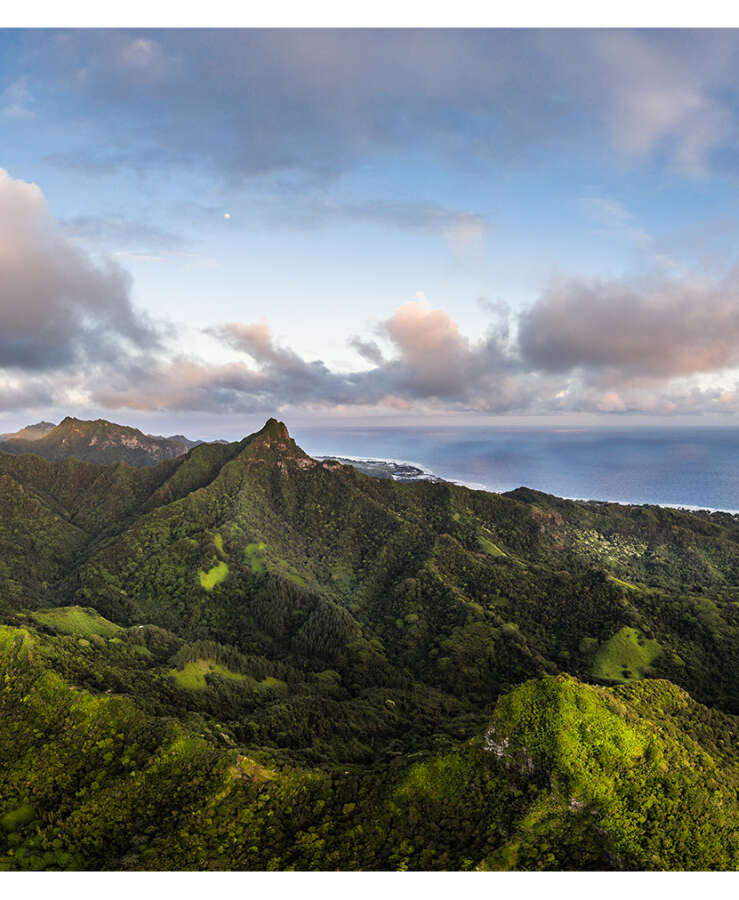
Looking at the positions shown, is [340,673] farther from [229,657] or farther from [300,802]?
[300,802]

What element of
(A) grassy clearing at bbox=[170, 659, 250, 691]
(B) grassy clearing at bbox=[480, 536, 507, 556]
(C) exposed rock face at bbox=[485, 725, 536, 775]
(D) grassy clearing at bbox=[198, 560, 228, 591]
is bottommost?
(A) grassy clearing at bbox=[170, 659, 250, 691]

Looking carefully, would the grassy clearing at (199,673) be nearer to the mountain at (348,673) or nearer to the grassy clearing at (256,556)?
the mountain at (348,673)

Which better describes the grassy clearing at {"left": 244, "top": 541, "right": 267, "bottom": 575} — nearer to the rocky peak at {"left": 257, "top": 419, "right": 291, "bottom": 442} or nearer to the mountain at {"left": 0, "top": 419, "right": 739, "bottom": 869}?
the mountain at {"left": 0, "top": 419, "right": 739, "bottom": 869}

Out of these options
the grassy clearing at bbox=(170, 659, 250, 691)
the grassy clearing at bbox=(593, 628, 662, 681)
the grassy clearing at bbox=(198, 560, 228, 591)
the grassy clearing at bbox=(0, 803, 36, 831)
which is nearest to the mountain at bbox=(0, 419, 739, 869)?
the grassy clearing at bbox=(0, 803, 36, 831)

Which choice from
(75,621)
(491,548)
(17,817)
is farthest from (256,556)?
(17,817)

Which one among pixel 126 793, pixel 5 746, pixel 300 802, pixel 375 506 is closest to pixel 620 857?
pixel 300 802
